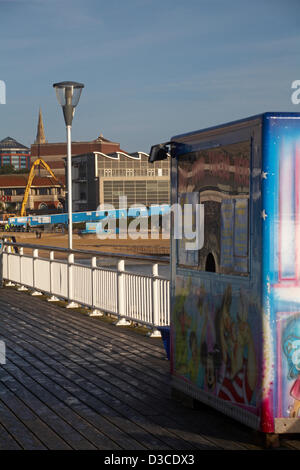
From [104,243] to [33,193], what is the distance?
242 feet

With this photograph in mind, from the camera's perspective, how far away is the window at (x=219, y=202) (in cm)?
539

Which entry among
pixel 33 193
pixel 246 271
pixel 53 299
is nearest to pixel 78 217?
pixel 33 193

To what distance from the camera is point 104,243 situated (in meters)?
86.7

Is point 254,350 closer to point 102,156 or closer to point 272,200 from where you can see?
point 272,200

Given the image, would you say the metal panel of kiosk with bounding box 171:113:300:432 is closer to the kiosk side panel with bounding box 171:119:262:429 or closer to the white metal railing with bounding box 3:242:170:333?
the kiosk side panel with bounding box 171:119:262:429

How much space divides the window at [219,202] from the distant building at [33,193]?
447ft

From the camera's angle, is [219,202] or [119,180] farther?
[119,180]

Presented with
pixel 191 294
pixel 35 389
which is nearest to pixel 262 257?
pixel 191 294

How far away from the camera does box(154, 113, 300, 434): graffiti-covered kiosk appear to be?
16.6ft

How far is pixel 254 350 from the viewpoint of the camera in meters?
5.17

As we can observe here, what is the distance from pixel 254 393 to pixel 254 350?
0.28 metres

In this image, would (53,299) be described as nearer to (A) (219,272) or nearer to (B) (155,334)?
(B) (155,334)

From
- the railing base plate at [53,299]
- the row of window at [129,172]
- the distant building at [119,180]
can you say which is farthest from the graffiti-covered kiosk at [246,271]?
the row of window at [129,172]

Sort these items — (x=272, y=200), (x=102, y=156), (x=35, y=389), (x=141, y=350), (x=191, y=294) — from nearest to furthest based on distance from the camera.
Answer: (x=272, y=200)
(x=191, y=294)
(x=35, y=389)
(x=141, y=350)
(x=102, y=156)
